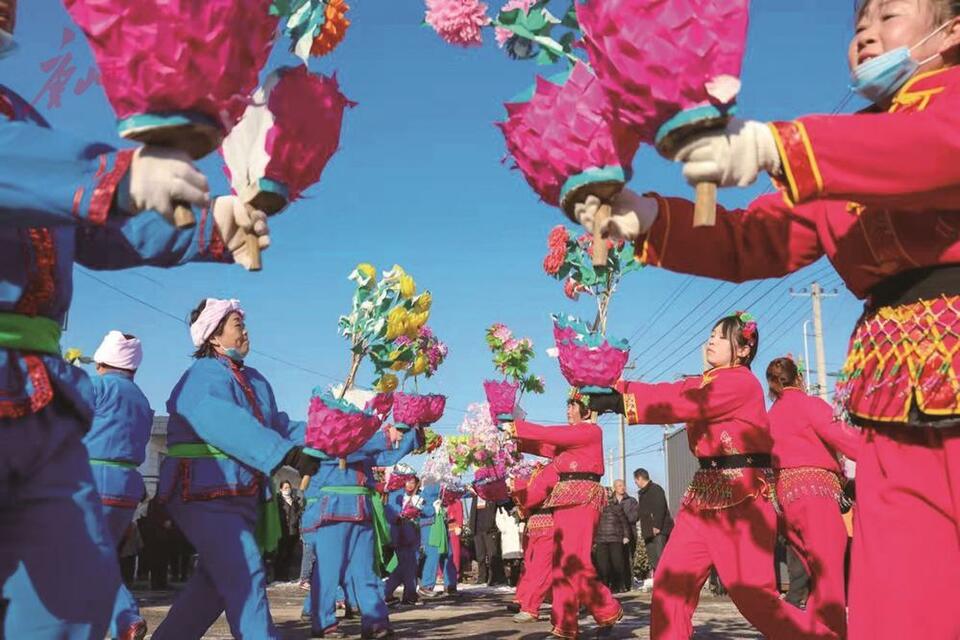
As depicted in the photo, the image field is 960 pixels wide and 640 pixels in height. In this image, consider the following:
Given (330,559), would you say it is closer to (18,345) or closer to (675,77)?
(18,345)

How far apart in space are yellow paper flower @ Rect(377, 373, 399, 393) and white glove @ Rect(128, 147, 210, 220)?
5.57 metres

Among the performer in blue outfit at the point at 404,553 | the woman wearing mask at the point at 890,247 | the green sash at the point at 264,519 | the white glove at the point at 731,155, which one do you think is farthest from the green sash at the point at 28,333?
the performer in blue outfit at the point at 404,553

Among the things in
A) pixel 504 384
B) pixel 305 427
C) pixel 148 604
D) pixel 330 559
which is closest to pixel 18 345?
pixel 305 427

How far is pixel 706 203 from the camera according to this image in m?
1.72

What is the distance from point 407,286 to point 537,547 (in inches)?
151

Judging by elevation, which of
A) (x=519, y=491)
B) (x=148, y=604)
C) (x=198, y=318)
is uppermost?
(x=198, y=318)

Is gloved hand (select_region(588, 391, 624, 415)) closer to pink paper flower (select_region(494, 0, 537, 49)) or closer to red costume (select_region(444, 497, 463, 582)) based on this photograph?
pink paper flower (select_region(494, 0, 537, 49))

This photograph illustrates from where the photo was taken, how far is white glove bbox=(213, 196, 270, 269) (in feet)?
6.45

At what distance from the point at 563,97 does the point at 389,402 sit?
5510 millimetres

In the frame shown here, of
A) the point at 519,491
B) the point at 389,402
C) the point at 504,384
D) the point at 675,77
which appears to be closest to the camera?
the point at 675,77

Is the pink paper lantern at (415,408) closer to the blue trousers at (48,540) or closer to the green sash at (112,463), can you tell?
the green sash at (112,463)

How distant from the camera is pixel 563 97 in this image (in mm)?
2295

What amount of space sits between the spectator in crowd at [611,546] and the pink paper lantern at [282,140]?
42.1 ft

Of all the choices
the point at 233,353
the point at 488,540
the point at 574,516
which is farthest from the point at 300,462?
the point at 488,540
